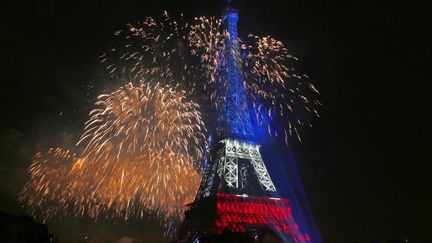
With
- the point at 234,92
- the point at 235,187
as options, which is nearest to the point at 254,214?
the point at 235,187

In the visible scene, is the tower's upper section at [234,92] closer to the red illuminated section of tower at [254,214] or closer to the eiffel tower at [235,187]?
the eiffel tower at [235,187]

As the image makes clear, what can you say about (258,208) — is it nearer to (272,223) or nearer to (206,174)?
(272,223)

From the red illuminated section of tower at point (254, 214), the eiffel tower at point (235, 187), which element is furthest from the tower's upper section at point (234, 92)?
the red illuminated section of tower at point (254, 214)

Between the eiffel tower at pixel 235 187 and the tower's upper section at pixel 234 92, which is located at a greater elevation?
the tower's upper section at pixel 234 92

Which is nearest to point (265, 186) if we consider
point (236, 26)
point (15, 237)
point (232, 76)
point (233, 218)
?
point (233, 218)

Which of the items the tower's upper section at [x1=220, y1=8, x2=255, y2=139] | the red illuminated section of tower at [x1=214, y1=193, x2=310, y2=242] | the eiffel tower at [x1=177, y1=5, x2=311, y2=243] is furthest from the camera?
the tower's upper section at [x1=220, y1=8, x2=255, y2=139]

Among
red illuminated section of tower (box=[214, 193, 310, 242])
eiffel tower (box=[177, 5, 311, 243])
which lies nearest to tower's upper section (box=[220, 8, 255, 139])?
eiffel tower (box=[177, 5, 311, 243])

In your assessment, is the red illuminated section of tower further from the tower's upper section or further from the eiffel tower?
the tower's upper section

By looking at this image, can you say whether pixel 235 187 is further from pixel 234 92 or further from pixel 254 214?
pixel 234 92
